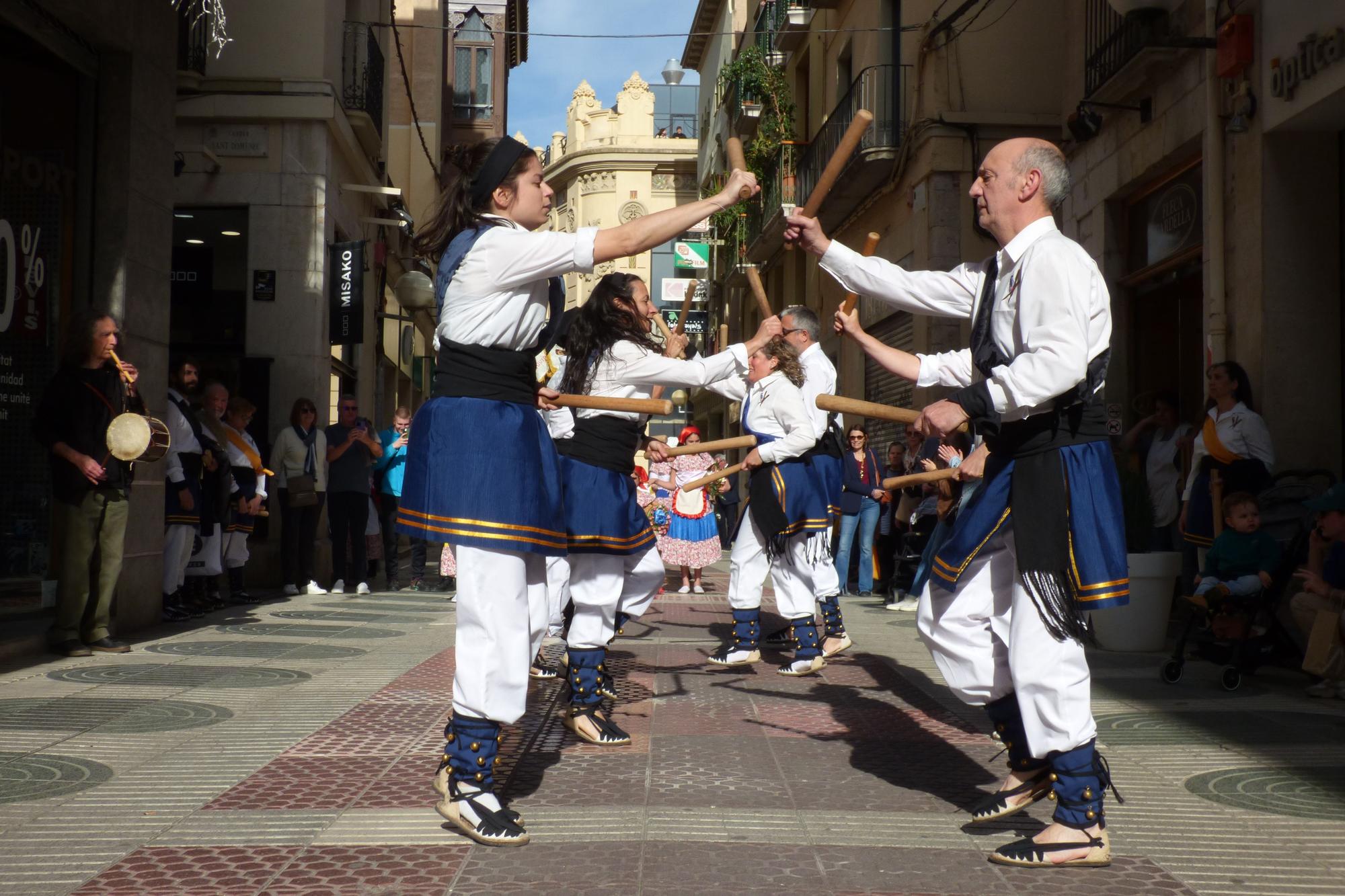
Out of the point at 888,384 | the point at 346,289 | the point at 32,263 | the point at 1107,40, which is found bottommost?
the point at 32,263

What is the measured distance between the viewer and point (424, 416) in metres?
4.29

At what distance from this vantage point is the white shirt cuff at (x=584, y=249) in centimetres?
400

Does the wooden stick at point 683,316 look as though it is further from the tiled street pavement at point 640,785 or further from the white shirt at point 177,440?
the white shirt at point 177,440

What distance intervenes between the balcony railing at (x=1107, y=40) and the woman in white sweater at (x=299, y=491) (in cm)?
808

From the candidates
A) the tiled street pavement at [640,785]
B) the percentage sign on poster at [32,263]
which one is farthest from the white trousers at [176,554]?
the tiled street pavement at [640,785]

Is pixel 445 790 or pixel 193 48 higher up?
pixel 193 48

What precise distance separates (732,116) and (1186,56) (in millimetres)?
19884

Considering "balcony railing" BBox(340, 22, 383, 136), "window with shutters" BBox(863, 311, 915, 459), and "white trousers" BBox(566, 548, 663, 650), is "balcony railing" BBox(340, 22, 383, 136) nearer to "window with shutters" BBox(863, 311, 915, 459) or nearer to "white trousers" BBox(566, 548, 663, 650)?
"window with shutters" BBox(863, 311, 915, 459)

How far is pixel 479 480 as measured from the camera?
416 cm

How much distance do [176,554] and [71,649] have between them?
6.92ft

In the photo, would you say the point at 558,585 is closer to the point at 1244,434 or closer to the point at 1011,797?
the point at 1011,797

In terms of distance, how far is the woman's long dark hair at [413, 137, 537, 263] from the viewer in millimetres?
4324

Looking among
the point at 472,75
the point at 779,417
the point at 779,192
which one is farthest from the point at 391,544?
the point at 472,75

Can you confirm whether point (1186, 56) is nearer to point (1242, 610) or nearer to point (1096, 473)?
point (1242, 610)
